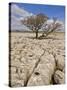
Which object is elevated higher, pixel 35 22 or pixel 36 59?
pixel 35 22

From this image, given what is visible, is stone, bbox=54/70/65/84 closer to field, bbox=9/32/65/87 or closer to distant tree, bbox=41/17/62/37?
field, bbox=9/32/65/87

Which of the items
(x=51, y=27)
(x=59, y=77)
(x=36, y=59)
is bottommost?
(x=59, y=77)

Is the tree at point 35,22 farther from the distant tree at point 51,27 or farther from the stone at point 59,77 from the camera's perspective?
the stone at point 59,77

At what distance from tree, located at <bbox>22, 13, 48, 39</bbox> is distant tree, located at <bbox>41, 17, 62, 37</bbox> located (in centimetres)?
6

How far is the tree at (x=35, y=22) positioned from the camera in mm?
2324

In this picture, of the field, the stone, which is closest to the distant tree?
the field

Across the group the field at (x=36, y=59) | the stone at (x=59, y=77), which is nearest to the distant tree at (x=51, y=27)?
the field at (x=36, y=59)

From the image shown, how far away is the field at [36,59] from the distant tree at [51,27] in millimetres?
55

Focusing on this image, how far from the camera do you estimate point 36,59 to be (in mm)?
2326

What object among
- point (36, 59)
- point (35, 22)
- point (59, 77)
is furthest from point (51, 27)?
point (59, 77)

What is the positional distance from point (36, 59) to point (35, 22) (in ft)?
1.34

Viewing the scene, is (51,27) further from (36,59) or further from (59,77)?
(59,77)

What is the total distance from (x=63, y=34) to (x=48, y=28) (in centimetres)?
19

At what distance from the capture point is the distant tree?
2373 millimetres
